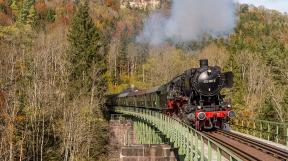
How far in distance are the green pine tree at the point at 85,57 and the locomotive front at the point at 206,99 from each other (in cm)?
2948

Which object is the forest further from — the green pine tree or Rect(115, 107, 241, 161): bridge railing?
Rect(115, 107, 241, 161): bridge railing

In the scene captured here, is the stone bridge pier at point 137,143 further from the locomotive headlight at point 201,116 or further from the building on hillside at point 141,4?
the building on hillside at point 141,4

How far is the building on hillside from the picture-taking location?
602ft

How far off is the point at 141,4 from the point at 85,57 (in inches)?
5655

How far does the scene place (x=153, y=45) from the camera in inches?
5256

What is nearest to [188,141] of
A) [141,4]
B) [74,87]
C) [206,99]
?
[206,99]

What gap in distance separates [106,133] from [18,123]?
693 inches

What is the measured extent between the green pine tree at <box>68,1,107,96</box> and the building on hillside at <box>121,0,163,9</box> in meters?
124

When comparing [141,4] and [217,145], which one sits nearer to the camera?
[217,145]

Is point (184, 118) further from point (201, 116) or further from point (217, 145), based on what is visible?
point (217, 145)

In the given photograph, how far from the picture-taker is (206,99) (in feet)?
72.5

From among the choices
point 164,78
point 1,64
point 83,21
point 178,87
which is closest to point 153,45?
point 164,78

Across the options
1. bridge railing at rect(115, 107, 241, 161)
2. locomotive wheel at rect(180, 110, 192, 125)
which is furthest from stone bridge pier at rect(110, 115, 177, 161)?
locomotive wheel at rect(180, 110, 192, 125)

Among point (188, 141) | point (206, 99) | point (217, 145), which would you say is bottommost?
point (188, 141)
